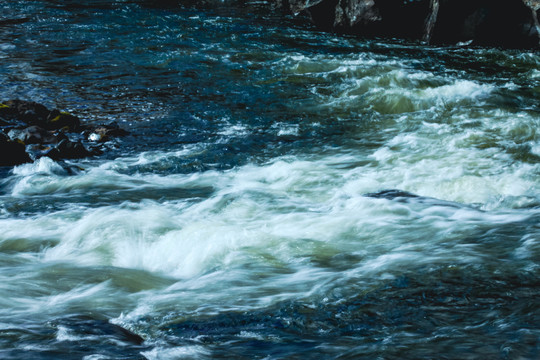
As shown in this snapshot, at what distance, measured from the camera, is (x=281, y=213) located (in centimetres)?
560

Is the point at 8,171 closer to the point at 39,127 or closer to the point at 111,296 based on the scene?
the point at 39,127

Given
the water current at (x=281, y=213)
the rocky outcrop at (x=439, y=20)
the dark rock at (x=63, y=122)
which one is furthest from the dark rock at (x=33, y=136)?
the rocky outcrop at (x=439, y=20)

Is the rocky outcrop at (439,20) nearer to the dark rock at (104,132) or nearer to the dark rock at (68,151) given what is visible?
the dark rock at (104,132)

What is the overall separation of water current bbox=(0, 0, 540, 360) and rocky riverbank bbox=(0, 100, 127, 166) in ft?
0.99

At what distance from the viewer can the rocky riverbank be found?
7438mm

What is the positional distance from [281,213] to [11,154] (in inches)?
152

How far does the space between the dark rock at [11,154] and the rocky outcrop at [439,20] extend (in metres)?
10.9

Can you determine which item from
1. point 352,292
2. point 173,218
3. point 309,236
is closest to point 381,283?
point 352,292

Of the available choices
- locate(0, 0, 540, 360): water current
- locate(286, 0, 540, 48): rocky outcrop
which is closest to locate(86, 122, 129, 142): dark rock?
locate(0, 0, 540, 360): water current

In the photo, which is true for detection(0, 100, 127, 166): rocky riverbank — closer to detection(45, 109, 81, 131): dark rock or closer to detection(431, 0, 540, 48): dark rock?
detection(45, 109, 81, 131): dark rock

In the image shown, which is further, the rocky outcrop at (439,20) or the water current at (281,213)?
the rocky outcrop at (439,20)

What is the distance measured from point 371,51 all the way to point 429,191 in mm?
8453

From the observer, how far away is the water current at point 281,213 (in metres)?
3.17

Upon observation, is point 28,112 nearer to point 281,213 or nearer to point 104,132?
point 104,132
